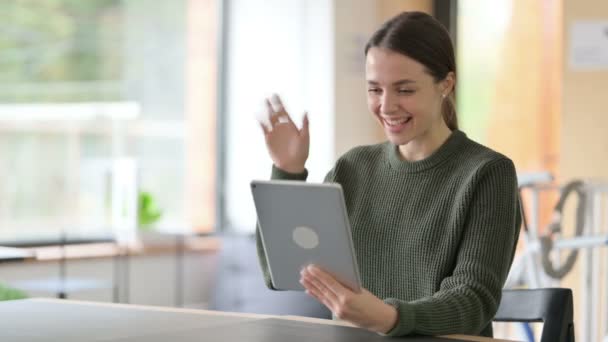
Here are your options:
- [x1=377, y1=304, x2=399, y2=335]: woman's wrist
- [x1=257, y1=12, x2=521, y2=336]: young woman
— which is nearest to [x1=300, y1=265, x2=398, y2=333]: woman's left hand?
[x1=377, y1=304, x2=399, y2=335]: woman's wrist

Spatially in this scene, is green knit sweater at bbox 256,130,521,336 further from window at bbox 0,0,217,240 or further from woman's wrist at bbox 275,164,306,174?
window at bbox 0,0,217,240

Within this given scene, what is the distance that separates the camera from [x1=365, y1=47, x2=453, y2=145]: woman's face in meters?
1.98

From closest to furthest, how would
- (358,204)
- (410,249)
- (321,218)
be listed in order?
(321,218)
(410,249)
(358,204)

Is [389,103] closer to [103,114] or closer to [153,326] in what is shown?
[153,326]

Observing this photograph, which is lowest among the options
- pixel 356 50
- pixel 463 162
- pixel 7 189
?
pixel 7 189

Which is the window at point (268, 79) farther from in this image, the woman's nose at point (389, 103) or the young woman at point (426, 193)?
the woman's nose at point (389, 103)

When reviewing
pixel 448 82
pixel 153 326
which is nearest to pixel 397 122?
pixel 448 82

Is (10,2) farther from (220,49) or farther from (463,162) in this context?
(463,162)

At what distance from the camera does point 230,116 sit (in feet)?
19.5

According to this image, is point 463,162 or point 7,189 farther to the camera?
point 7,189

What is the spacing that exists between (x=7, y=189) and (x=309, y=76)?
178 centimetres

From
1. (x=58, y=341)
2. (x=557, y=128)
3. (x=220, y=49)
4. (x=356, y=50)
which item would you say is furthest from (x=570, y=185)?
(x=58, y=341)

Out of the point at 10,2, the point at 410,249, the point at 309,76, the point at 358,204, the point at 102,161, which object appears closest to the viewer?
the point at 410,249

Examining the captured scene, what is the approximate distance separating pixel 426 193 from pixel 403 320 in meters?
0.45
